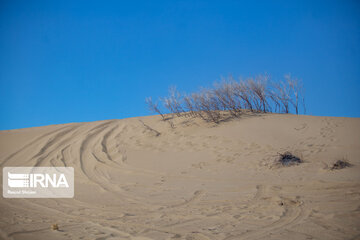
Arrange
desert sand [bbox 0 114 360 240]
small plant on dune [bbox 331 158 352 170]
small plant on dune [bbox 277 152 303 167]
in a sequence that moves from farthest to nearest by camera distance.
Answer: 1. small plant on dune [bbox 277 152 303 167]
2. small plant on dune [bbox 331 158 352 170]
3. desert sand [bbox 0 114 360 240]

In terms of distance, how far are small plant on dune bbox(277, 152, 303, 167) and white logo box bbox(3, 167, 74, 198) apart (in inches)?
262

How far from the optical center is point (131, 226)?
14.7 feet

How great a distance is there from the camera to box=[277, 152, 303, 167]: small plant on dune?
9116 millimetres

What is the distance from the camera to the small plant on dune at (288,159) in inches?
359

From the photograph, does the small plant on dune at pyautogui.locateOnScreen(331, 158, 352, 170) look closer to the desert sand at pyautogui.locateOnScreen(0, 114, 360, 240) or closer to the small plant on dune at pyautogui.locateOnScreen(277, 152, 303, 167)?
the desert sand at pyautogui.locateOnScreen(0, 114, 360, 240)

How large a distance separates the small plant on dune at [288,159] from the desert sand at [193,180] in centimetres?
22

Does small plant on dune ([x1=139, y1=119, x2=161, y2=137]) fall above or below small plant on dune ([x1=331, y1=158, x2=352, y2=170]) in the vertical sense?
above

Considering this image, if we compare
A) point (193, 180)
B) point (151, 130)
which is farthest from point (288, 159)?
point (151, 130)

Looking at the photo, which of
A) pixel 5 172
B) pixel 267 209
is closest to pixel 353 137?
pixel 267 209

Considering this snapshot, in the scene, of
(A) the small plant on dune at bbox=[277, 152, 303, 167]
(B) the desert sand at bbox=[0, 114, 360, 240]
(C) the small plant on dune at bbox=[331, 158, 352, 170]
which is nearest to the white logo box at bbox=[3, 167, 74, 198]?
(B) the desert sand at bbox=[0, 114, 360, 240]

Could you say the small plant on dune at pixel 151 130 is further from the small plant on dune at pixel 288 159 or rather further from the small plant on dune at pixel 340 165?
the small plant on dune at pixel 340 165

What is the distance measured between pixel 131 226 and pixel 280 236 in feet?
7.53

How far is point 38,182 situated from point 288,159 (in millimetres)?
8535

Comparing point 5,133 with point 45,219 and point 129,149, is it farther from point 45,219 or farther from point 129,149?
point 45,219
